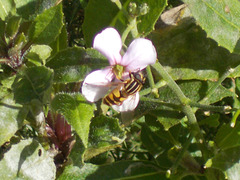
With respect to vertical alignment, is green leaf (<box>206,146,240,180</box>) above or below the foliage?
below

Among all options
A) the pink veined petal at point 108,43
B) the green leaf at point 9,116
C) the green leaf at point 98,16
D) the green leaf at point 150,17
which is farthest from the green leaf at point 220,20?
the green leaf at point 9,116

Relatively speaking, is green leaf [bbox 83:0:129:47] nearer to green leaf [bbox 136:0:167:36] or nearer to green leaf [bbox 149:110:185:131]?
green leaf [bbox 136:0:167:36]

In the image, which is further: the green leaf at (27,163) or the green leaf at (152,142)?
the green leaf at (152,142)

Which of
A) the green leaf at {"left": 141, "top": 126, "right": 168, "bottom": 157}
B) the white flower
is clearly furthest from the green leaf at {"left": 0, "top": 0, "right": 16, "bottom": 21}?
the green leaf at {"left": 141, "top": 126, "right": 168, "bottom": 157}

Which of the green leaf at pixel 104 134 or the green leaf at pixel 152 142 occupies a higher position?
the green leaf at pixel 104 134

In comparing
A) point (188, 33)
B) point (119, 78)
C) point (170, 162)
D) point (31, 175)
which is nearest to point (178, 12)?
point (188, 33)

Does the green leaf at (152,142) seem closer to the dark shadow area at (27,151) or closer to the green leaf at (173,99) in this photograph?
the green leaf at (173,99)

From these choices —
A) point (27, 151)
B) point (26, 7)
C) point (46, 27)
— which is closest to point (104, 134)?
point (27, 151)

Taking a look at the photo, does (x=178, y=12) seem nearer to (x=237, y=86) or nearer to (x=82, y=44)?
(x=237, y=86)
